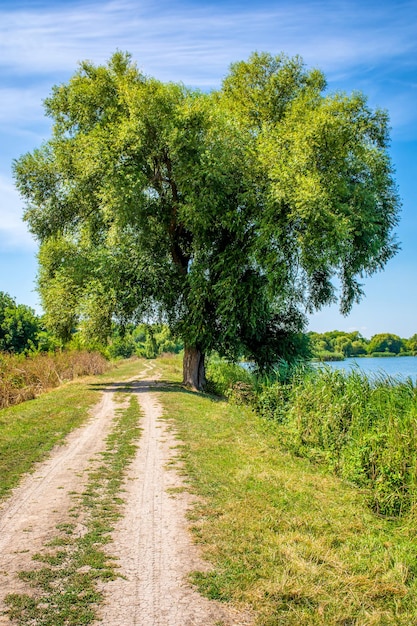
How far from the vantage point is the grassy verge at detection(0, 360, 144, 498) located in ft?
30.8

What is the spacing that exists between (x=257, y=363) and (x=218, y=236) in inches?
271

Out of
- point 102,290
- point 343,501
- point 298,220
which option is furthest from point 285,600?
point 102,290

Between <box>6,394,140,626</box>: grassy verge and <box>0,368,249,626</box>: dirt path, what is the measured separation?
0.13 m

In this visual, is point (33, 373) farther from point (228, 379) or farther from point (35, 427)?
point (35, 427)

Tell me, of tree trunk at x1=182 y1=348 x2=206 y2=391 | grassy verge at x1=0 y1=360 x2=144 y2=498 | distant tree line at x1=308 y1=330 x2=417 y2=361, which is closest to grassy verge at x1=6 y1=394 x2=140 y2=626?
grassy verge at x1=0 y1=360 x2=144 y2=498

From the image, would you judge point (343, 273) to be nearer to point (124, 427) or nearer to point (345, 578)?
point (124, 427)

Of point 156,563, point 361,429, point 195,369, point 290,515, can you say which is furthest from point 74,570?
point 195,369

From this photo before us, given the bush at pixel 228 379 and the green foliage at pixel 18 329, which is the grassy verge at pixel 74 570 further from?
the green foliage at pixel 18 329

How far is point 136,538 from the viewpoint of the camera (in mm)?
6129

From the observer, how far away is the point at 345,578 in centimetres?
526

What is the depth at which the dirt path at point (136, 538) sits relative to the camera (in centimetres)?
453

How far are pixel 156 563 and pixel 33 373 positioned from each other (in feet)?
63.6

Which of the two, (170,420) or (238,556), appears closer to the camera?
(238,556)

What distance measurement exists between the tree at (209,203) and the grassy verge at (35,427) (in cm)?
632
